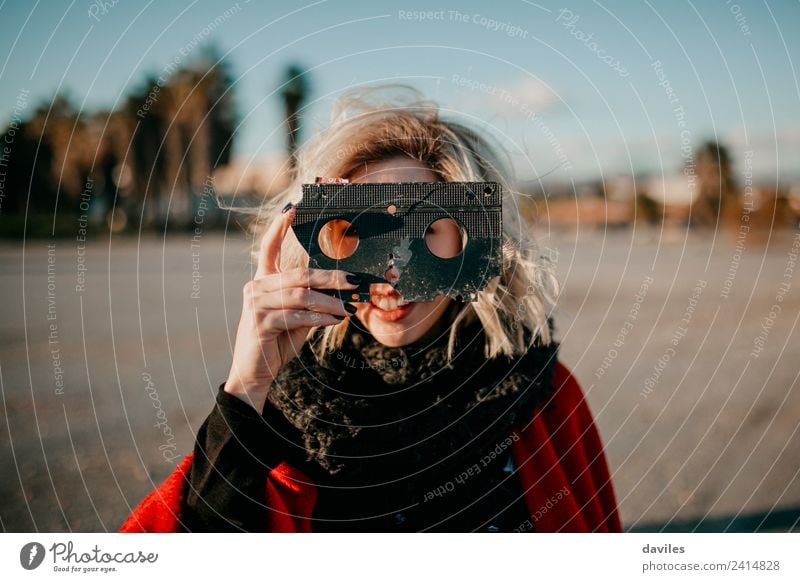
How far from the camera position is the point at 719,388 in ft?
16.8

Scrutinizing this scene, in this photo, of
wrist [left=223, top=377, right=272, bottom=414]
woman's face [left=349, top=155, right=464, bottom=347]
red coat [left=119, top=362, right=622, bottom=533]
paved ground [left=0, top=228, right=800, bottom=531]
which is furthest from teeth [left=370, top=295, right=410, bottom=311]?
paved ground [left=0, top=228, right=800, bottom=531]

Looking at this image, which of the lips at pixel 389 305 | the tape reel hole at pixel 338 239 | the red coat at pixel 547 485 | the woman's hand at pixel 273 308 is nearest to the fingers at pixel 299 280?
the woman's hand at pixel 273 308

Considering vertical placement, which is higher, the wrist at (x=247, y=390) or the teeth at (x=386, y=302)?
the teeth at (x=386, y=302)

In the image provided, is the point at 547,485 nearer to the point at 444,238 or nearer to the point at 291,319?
the point at 444,238

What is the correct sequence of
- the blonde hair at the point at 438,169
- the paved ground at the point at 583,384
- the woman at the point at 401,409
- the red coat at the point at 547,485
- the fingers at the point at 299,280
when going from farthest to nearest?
1. the paved ground at the point at 583,384
2. the blonde hair at the point at 438,169
3. the red coat at the point at 547,485
4. the woman at the point at 401,409
5. the fingers at the point at 299,280

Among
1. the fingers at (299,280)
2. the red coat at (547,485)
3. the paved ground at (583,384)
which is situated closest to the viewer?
the fingers at (299,280)

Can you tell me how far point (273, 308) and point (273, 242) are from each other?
15 centimetres

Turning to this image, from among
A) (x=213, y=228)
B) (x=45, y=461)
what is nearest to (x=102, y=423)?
(x=45, y=461)

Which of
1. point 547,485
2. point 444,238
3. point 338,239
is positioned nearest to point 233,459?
Answer: point 338,239

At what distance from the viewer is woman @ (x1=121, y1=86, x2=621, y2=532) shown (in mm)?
1549

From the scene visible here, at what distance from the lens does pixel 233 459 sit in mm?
1503

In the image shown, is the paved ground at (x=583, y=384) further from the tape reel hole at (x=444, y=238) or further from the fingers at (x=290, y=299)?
the fingers at (x=290, y=299)

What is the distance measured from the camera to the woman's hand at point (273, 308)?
1.42 m
